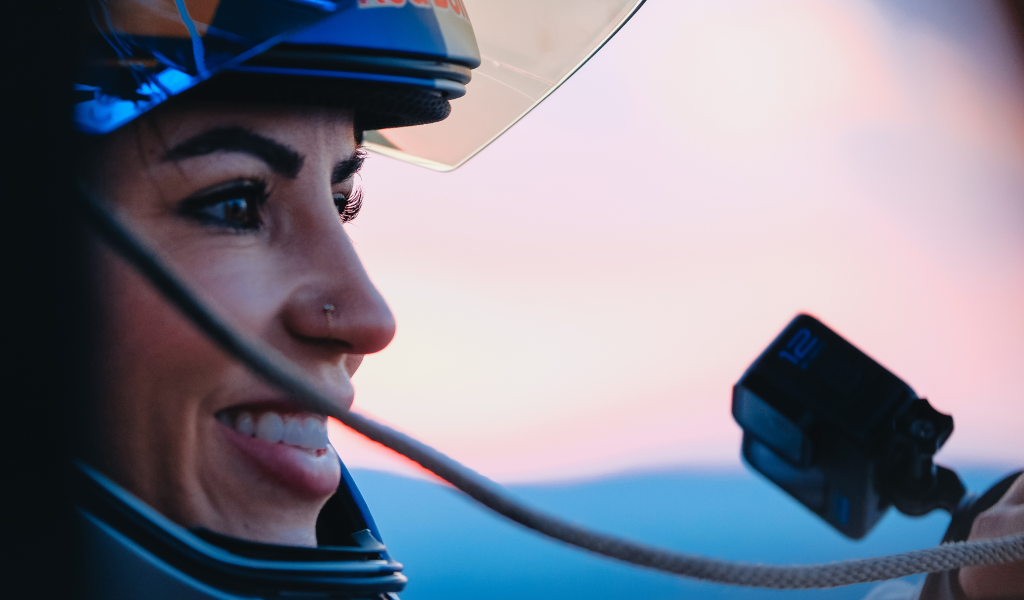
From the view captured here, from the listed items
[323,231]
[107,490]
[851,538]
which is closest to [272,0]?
[323,231]

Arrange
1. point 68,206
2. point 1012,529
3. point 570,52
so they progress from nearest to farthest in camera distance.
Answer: point 68,206 < point 1012,529 < point 570,52

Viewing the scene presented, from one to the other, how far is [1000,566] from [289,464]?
20.4 inches

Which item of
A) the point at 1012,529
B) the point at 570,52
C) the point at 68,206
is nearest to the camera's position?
the point at 68,206

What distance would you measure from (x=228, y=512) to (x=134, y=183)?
21cm

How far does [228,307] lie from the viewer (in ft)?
1.43

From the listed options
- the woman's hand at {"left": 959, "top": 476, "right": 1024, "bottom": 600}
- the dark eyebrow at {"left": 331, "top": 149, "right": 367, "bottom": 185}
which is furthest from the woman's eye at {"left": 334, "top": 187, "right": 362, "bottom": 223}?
the woman's hand at {"left": 959, "top": 476, "right": 1024, "bottom": 600}

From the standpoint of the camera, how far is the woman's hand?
54cm

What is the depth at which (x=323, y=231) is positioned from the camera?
18.2 inches

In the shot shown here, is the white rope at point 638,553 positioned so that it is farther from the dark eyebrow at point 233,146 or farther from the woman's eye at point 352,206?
the woman's eye at point 352,206

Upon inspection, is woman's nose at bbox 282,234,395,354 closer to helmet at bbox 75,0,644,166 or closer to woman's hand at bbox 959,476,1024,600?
helmet at bbox 75,0,644,166

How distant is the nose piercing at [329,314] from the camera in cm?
45

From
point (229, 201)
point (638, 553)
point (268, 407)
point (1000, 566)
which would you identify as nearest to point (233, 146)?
point (229, 201)

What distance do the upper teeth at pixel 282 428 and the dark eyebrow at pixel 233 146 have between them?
0.16 meters

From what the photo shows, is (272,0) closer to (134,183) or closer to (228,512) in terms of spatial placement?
(134,183)
